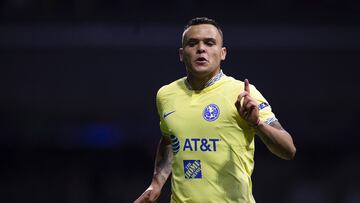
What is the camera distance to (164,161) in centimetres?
364

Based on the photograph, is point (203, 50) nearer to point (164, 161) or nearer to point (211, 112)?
point (211, 112)

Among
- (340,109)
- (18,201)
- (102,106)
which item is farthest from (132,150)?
(340,109)

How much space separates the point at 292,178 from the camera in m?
6.52

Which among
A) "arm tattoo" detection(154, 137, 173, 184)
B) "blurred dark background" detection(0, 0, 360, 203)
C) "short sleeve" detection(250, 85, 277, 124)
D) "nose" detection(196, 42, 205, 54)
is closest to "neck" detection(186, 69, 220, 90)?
"nose" detection(196, 42, 205, 54)

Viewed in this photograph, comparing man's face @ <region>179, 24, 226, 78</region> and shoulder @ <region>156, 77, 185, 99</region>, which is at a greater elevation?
man's face @ <region>179, 24, 226, 78</region>

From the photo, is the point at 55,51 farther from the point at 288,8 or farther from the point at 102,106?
the point at 288,8

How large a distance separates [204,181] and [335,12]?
13.3 ft

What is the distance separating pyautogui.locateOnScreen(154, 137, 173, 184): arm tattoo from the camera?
3.61 m

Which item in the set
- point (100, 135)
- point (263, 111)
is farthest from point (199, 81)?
point (100, 135)

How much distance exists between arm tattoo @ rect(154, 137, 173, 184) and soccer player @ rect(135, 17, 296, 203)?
0.22 meters

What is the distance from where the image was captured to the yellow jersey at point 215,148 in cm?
315

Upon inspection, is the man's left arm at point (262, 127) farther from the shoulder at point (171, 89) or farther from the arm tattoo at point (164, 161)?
the arm tattoo at point (164, 161)

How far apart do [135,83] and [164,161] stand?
10.4 feet

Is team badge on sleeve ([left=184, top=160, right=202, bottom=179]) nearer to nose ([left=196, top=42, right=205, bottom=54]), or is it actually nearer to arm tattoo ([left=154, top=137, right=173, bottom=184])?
arm tattoo ([left=154, top=137, right=173, bottom=184])
